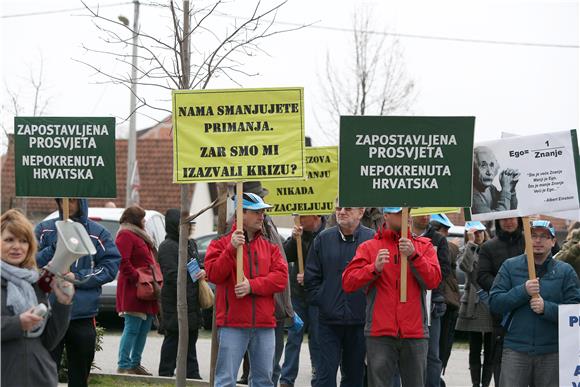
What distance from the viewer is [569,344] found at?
902 cm

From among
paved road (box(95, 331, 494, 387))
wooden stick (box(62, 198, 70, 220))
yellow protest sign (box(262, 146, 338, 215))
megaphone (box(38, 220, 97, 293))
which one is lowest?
paved road (box(95, 331, 494, 387))

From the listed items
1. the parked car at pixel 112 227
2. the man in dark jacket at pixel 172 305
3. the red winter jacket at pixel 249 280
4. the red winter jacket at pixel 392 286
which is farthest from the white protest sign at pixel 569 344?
the parked car at pixel 112 227

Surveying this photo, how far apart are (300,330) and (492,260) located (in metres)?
2.12

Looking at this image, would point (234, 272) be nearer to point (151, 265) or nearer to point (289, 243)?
point (289, 243)

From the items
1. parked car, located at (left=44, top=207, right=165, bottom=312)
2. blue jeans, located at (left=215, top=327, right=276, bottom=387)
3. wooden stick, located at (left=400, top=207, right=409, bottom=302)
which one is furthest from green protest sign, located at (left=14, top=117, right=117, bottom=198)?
parked car, located at (left=44, top=207, right=165, bottom=312)

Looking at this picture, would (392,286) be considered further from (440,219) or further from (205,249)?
(205,249)

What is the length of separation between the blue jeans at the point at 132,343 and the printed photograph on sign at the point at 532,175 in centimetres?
504

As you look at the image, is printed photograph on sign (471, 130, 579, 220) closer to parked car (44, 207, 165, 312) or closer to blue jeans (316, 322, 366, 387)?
blue jeans (316, 322, 366, 387)

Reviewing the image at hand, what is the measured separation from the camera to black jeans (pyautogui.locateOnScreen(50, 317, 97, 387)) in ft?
30.7

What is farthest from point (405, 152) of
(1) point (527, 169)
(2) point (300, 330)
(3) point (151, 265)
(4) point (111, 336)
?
(4) point (111, 336)

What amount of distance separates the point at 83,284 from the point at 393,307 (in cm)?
253

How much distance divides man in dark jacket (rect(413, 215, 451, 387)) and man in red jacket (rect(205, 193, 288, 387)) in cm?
217

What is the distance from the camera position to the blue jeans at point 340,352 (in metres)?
10.1

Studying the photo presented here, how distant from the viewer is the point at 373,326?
29.7 feet
